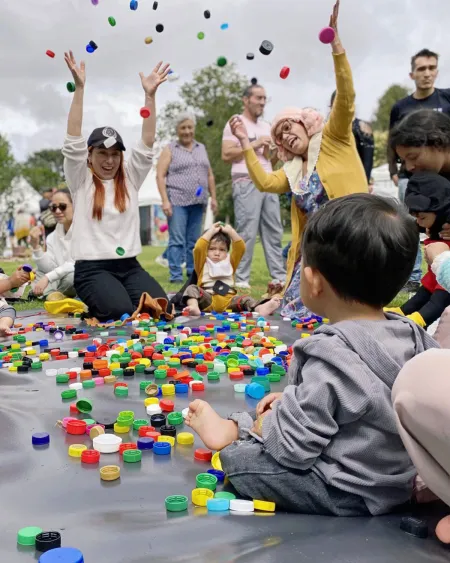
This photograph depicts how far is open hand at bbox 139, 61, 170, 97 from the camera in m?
4.83

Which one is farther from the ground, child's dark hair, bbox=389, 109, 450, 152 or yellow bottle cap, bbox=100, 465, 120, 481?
child's dark hair, bbox=389, 109, 450, 152

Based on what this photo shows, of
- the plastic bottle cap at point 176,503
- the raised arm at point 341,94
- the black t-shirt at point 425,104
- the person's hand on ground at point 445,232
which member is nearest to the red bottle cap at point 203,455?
the plastic bottle cap at point 176,503

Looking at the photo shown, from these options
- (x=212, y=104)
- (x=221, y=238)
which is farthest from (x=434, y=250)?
(x=212, y=104)

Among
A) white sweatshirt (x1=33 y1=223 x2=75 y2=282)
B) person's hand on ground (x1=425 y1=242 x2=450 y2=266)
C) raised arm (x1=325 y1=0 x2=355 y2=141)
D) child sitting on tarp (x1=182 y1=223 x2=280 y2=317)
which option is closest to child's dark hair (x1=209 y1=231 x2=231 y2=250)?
child sitting on tarp (x1=182 y1=223 x2=280 y2=317)

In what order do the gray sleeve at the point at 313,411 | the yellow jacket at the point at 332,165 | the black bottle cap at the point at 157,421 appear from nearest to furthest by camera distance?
the gray sleeve at the point at 313,411
the black bottle cap at the point at 157,421
the yellow jacket at the point at 332,165

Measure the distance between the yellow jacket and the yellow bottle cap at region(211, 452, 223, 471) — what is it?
9.07 ft

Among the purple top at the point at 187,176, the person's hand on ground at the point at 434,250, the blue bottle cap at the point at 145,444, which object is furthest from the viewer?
the purple top at the point at 187,176

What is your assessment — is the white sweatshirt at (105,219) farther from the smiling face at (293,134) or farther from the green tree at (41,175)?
the green tree at (41,175)

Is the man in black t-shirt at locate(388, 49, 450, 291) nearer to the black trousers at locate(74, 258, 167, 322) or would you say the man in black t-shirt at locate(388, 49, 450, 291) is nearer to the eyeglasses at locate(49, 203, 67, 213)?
the black trousers at locate(74, 258, 167, 322)

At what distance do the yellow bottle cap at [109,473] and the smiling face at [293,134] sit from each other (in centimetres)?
351

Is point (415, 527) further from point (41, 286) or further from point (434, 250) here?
point (41, 286)

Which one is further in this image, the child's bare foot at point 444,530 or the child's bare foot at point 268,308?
the child's bare foot at point 268,308

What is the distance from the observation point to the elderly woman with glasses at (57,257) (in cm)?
584

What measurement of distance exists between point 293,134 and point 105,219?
1691 millimetres
